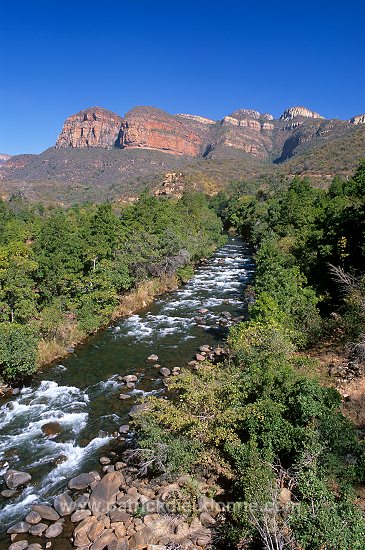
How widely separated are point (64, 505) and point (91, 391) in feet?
24.0

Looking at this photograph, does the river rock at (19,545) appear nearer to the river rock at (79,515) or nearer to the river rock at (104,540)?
the river rock at (79,515)

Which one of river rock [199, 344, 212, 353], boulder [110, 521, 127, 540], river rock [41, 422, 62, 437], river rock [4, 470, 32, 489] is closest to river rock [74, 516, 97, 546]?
boulder [110, 521, 127, 540]

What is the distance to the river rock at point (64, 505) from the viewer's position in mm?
11540

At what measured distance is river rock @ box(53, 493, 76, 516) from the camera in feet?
37.9

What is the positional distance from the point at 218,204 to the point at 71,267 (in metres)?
70.1

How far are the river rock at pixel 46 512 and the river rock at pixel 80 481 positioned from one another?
1040 millimetres

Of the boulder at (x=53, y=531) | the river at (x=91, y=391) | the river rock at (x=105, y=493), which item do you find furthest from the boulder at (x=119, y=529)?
the river at (x=91, y=391)

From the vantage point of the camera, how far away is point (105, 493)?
11859 mm

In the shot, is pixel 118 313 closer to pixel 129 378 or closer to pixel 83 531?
pixel 129 378

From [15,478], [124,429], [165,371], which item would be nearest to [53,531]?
[15,478]

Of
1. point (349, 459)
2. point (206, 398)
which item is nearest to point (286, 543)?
point (349, 459)

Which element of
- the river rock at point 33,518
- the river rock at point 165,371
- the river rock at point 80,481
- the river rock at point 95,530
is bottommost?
the river rock at point 33,518

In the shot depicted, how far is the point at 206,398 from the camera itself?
12.6 meters

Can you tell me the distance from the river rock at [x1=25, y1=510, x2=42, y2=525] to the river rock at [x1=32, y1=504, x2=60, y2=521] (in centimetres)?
11
